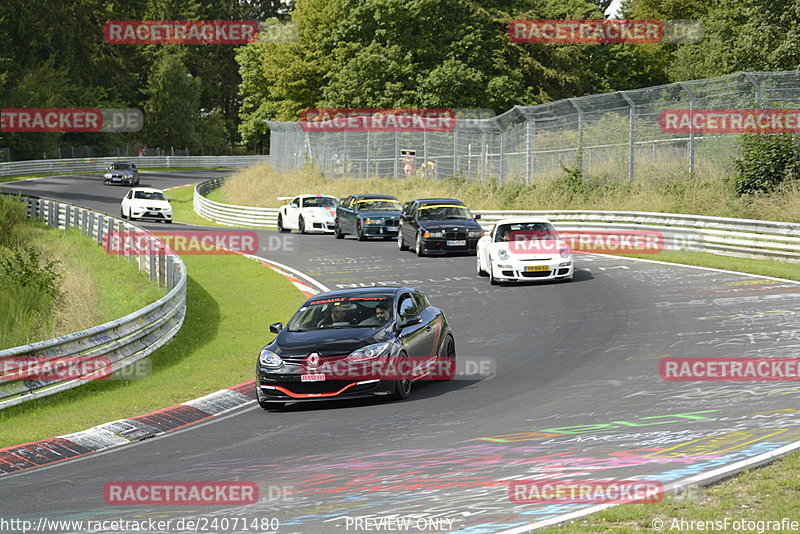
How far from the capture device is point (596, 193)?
35.1 meters

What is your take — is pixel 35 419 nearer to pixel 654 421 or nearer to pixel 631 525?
pixel 654 421

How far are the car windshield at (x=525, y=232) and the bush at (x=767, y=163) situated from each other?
8656 mm

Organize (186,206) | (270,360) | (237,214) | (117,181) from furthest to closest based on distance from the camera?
(117,181)
(186,206)
(237,214)
(270,360)

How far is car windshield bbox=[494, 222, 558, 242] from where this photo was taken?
2306 centimetres

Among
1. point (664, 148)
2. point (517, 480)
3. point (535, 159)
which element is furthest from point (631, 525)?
point (535, 159)

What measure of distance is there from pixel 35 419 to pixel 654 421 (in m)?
7.57

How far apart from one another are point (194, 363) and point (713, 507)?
1106 centimetres

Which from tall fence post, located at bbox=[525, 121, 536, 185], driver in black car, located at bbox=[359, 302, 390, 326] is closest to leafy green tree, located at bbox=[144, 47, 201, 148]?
tall fence post, located at bbox=[525, 121, 536, 185]

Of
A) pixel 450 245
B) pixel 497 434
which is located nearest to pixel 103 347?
pixel 497 434

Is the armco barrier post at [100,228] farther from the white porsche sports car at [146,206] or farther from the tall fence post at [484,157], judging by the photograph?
the tall fence post at [484,157]

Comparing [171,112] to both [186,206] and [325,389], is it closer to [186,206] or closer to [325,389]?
[186,206]

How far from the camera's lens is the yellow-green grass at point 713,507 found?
6613mm

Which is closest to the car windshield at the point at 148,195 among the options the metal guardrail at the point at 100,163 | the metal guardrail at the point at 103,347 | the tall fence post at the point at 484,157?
the tall fence post at the point at 484,157

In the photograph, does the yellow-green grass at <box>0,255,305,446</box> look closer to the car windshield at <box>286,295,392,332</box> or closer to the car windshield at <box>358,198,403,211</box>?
the car windshield at <box>286,295,392,332</box>
